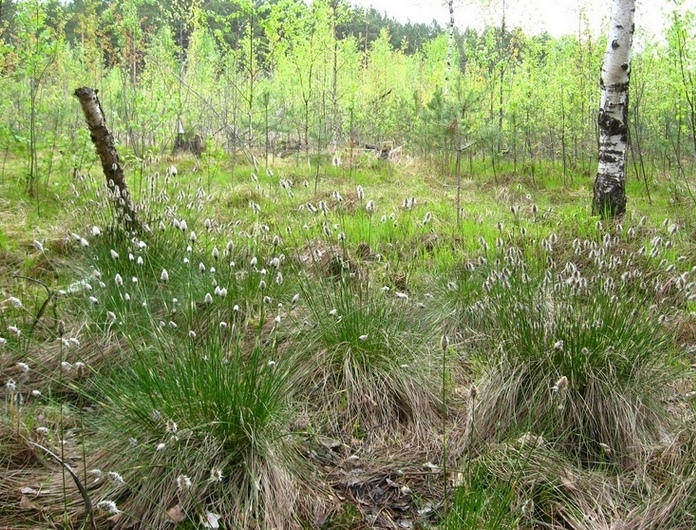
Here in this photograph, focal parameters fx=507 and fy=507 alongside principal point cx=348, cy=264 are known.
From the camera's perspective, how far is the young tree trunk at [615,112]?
20.2ft

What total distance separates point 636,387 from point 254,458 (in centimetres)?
193

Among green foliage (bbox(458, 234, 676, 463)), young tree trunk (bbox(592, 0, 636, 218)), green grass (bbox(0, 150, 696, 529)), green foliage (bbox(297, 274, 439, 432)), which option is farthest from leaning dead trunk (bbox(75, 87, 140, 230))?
young tree trunk (bbox(592, 0, 636, 218))

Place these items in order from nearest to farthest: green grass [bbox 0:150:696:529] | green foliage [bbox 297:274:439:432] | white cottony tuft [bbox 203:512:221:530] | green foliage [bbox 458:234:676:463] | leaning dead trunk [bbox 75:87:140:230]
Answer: white cottony tuft [bbox 203:512:221:530]
green grass [bbox 0:150:696:529]
green foliage [bbox 458:234:676:463]
green foliage [bbox 297:274:439:432]
leaning dead trunk [bbox 75:87:140:230]

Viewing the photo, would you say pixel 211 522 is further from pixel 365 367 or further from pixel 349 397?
pixel 365 367

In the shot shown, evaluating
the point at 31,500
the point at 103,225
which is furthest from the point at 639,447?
the point at 103,225

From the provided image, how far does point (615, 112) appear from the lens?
6.29m

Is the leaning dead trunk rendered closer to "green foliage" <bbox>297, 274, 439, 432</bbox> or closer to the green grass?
the green grass

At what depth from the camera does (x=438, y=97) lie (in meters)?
8.91

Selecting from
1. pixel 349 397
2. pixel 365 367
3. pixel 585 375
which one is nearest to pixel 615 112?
pixel 585 375

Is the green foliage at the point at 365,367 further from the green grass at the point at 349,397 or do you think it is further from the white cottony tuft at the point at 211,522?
the white cottony tuft at the point at 211,522

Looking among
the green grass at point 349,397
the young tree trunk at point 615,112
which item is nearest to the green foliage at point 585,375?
the green grass at point 349,397

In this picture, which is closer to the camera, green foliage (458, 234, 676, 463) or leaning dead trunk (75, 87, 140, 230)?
green foliage (458, 234, 676, 463)

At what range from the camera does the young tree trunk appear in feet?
20.2

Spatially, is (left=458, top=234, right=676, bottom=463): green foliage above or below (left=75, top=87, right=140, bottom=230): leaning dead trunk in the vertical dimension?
below
